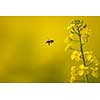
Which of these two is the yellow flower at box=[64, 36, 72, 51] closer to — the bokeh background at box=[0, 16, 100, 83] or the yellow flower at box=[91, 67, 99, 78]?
the bokeh background at box=[0, 16, 100, 83]

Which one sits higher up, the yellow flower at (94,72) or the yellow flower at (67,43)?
the yellow flower at (67,43)

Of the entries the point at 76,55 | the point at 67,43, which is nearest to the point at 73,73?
the point at 76,55

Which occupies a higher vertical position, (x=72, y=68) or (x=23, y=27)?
(x=23, y=27)

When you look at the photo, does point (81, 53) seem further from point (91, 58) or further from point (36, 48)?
point (36, 48)

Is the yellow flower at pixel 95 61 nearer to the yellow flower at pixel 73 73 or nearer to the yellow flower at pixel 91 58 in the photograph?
the yellow flower at pixel 91 58

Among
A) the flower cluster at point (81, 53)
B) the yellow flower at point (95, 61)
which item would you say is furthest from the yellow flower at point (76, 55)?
the yellow flower at point (95, 61)

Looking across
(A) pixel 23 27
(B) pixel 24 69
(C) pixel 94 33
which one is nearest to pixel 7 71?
(B) pixel 24 69
